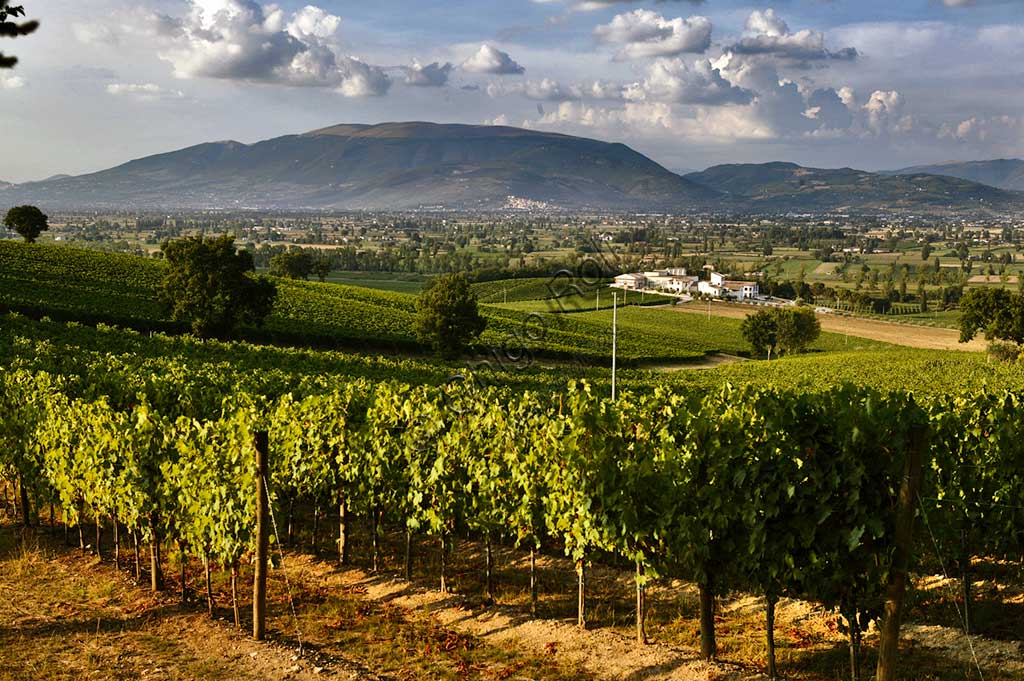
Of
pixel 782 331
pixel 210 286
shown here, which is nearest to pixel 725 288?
pixel 782 331

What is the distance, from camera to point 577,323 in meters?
83.0

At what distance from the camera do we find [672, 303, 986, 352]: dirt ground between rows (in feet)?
293

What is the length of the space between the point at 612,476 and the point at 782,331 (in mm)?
78648

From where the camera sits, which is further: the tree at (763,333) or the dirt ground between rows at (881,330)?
the dirt ground between rows at (881,330)

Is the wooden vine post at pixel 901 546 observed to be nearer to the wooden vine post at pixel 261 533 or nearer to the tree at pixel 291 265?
the wooden vine post at pixel 261 533

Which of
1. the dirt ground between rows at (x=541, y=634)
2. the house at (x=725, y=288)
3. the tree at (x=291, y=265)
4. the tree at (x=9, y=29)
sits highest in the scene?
the tree at (x=9, y=29)

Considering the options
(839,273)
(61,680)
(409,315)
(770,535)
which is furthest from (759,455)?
(839,273)

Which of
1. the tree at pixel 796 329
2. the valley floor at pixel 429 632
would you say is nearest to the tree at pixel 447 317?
the valley floor at pixel 429 632

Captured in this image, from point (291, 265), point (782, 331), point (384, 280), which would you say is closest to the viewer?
point (782, 331)

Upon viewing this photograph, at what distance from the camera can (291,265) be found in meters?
111

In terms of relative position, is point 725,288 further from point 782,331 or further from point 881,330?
point 782,331

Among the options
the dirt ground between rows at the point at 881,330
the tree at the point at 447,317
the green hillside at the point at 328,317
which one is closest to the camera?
the tree at the point at 447,317

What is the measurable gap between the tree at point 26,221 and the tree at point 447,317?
54.6 meters

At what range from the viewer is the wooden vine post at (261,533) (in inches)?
440
